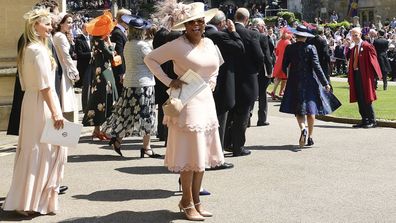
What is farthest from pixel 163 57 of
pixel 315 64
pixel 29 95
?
pixel 315 64

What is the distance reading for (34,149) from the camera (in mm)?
6621


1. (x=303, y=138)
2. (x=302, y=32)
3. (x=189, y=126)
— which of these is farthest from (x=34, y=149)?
(x=302, y=32)

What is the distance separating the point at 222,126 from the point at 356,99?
522 cm

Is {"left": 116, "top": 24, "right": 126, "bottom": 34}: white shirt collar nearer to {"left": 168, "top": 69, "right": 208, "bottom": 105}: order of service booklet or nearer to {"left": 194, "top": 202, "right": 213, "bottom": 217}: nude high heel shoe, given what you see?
{"left": 168, "top": 69, "right": 208, "bottom": 105}: order of service booklet

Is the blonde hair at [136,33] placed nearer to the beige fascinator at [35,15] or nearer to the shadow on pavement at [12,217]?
the beige fascinator at [35,15]

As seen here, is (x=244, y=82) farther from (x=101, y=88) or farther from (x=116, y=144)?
(x=101, y=88)

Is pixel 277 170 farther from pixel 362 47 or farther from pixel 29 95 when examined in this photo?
pixel 362 47

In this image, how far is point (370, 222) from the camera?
634cm

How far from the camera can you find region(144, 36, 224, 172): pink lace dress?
251 inches

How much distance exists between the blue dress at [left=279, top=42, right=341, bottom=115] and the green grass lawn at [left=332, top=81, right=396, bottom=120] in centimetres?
317

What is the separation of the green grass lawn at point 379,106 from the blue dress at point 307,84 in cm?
307

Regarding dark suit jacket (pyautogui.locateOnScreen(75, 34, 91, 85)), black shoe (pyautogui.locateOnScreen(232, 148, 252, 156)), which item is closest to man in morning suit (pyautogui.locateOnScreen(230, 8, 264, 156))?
black shoe (pyautogui.locateOnScreen(232, 148, 252, 156))

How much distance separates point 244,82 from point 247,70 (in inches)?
6.6

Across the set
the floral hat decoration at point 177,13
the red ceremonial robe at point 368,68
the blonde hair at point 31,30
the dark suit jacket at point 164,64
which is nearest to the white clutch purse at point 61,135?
the blonde hair at point 31,30
